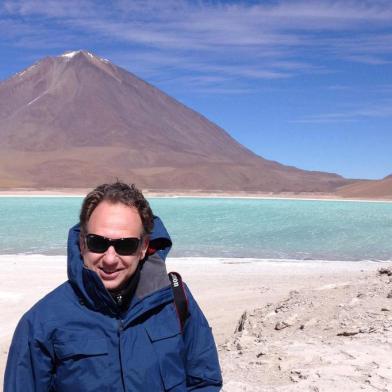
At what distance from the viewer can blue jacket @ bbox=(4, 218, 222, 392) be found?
1712 mm

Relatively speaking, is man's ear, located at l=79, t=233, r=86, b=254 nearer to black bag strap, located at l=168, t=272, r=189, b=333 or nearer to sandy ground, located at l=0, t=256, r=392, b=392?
black bag strap, located at l=168, t=272, r=189, b=333

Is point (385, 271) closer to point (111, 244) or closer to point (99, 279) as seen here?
point (111, 244)

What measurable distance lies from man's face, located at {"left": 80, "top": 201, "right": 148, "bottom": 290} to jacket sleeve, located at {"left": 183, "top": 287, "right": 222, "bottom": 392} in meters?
0.19

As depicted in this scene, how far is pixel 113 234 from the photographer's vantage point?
1851 millimetres

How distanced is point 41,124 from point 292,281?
16777 centimetres

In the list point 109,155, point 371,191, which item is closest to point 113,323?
point 371,191

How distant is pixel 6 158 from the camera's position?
136875 millimetres

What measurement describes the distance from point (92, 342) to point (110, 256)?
0.25 metres

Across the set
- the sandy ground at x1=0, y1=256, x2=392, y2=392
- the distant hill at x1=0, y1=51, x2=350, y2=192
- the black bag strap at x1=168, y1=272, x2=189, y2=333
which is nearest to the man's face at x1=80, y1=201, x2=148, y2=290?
the black bag strap at x1=168, y1=272, x2=189, y2=333

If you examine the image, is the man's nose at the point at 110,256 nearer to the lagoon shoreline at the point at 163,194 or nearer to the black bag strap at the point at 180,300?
the black bag strap at the point at 180,300

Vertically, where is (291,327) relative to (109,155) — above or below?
below

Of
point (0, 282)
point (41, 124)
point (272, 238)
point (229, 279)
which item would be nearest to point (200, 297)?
point (229, 279)

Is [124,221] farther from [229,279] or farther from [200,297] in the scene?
[229,279]

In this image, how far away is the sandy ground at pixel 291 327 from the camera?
12.1 feet
